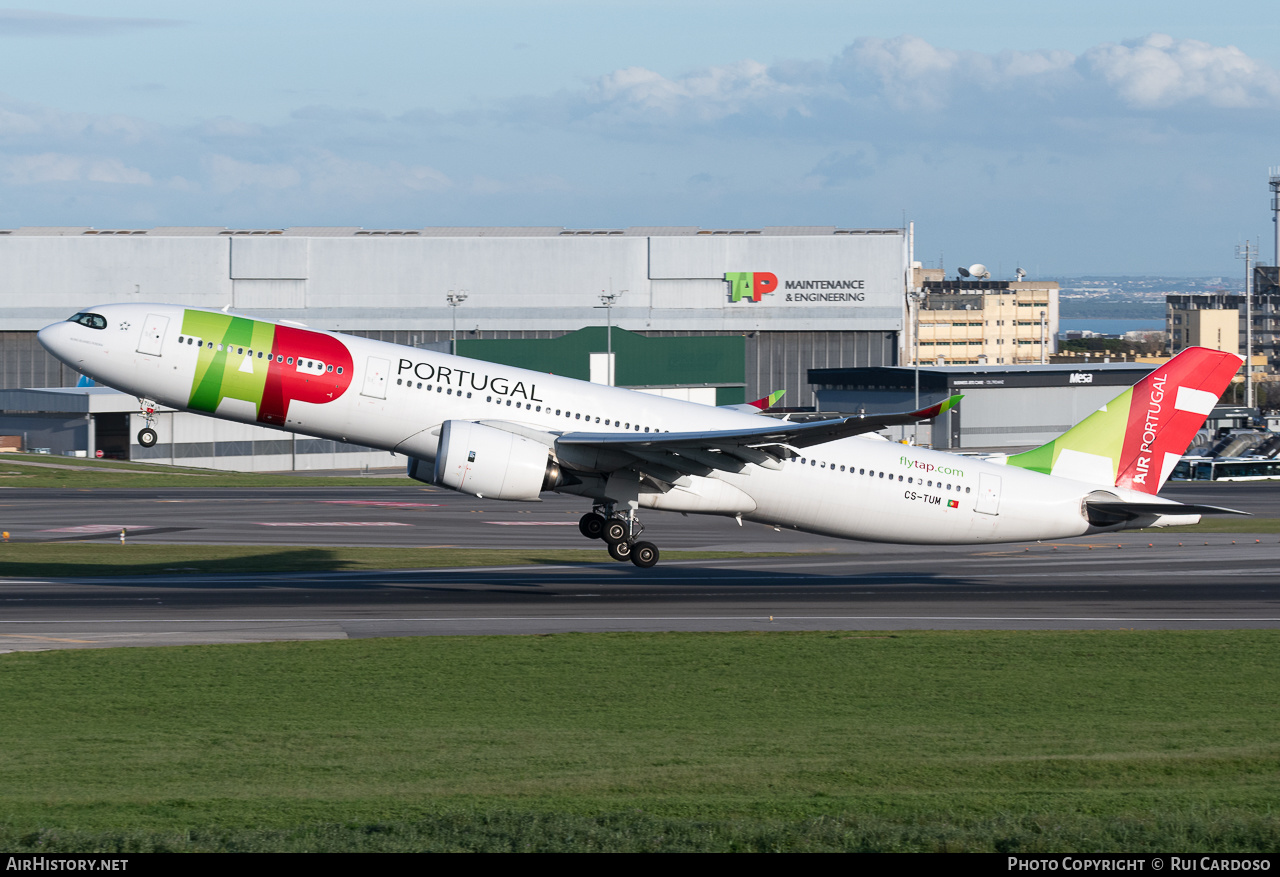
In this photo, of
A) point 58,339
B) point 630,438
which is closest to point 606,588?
point 630,438

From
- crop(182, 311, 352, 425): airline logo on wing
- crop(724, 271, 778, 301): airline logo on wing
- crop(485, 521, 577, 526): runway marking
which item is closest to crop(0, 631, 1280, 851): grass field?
crop(182, 311, 352, 425): airline logo on wing

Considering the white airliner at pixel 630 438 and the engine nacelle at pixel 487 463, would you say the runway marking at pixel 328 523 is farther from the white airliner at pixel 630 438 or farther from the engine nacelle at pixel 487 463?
the engine nacelle at pixel 487 463

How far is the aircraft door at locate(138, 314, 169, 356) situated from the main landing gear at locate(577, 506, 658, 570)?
13461mm

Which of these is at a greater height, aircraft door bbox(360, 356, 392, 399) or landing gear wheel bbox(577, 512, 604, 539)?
aircraft door bbox(360, 356, 392, 399)

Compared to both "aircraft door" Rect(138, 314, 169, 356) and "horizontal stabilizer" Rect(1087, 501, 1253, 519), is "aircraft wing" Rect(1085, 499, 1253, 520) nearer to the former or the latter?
"horizontal stabilizer" Rect(1087, 501, 1253, 519)

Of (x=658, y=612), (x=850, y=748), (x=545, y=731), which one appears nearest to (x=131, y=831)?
(x=545, y=731)

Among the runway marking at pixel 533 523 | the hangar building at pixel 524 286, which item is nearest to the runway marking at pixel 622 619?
the runway marking at pixel 533 523

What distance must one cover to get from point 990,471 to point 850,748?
22940mm

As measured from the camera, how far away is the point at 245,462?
404 feet

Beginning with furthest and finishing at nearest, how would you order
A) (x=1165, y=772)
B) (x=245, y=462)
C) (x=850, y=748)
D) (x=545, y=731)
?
(x=245, y=462) < (x=545, y=731) < (x=850, y=748) < (x=1165, y=772)

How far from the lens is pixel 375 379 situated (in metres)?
38.3

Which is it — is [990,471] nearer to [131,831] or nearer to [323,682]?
[323,682]

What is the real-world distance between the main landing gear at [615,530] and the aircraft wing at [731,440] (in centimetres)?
254

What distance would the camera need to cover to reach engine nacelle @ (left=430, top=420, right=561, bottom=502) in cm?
3728
